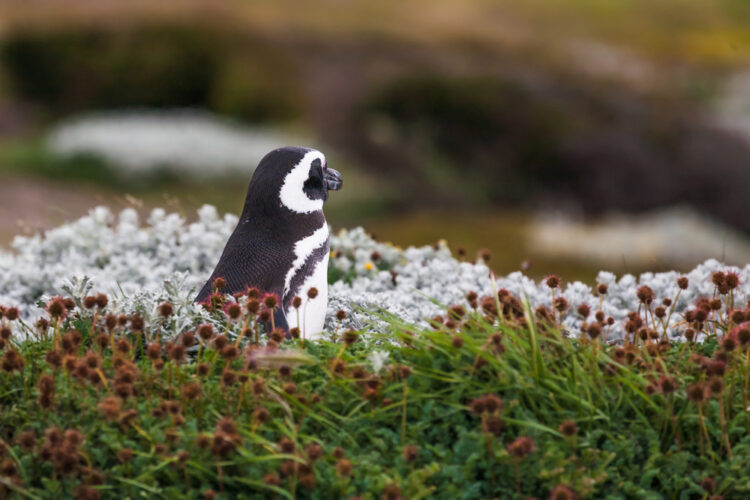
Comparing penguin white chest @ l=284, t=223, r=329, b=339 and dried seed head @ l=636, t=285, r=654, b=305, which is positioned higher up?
penguin white chest @ l=284, t=223, r=329, b=339

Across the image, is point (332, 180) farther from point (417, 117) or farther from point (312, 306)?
point (417, 117)

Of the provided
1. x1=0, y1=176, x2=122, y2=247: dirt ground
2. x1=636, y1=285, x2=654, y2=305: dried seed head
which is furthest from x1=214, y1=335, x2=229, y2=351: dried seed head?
x1=0, y1=176, x2=122, y2=247: dirt ground

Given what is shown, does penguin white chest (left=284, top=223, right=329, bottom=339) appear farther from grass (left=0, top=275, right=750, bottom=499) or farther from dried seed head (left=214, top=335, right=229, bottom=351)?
dried seed head (left=214, top=335, right=229, bottom=351)

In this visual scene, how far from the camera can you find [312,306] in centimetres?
401

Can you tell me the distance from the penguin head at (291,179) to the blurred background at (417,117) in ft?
19.5

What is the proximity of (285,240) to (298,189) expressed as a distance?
240 millimetres

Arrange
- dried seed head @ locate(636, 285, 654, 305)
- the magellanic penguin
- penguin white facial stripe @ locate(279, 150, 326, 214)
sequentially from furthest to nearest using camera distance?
penguin white facial stripe @ locate(279, 150, 326, 214) < the magellanic penguin < dried seed head @ locate(636, 285, 654, 305)

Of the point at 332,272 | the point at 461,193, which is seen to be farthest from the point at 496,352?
the point at 461,193

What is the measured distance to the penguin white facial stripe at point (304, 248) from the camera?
13.1 ft

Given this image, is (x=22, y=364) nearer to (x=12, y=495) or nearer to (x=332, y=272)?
(x=12, y=495)

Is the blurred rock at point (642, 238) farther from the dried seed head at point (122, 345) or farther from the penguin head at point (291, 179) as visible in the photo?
the dried seed head at point (122, 345)

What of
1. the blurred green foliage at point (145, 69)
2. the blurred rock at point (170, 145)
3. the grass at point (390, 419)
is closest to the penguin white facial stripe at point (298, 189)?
the grass at point (390, 419)

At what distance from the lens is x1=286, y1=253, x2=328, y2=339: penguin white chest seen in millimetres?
3984

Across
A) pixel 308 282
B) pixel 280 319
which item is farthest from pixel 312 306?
pixel 280 319
